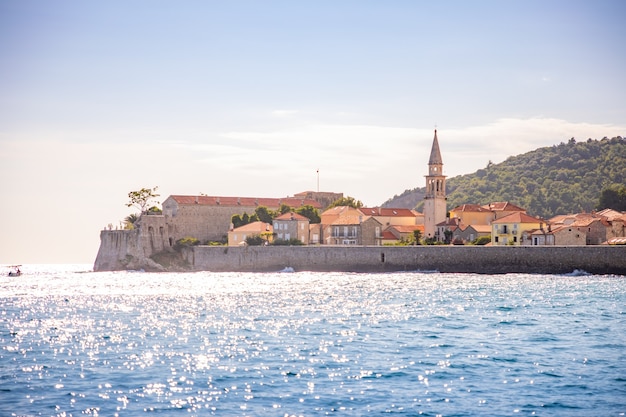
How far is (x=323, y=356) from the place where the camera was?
26.6 m

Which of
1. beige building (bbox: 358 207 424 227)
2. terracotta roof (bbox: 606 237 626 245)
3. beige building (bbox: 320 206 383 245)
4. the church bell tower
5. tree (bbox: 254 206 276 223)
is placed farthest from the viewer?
tree (bbox: 254 206 276 223)

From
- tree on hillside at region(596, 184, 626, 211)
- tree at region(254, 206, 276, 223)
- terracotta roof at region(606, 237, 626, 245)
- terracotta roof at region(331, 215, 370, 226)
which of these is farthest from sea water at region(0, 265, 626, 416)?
tree on hillside at region(596, 184, 626, 211)

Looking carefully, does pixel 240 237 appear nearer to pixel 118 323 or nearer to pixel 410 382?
pixel 118 323

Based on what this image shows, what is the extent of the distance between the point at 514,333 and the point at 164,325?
14.0 m

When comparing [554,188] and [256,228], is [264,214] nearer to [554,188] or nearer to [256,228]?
[256,228]

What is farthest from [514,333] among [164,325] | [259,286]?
[259,286]

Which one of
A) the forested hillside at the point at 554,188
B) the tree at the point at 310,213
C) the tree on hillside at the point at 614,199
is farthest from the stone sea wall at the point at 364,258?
the forested hillside at the point at 554,188

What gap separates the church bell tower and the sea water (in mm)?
45350

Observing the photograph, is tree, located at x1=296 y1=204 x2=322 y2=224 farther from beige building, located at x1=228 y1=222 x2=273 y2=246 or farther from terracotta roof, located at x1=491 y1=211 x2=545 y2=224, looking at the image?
terracotta roof, located at x1=491 y1=211 x2=545 y2=224

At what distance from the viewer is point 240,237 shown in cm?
10150

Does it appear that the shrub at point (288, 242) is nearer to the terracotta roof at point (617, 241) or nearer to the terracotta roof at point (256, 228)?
the terracotta roof at point (256, 228)

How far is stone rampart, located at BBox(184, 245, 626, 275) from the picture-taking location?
67.1 metres

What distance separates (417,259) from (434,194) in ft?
65.1

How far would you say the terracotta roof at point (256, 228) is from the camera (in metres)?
101
